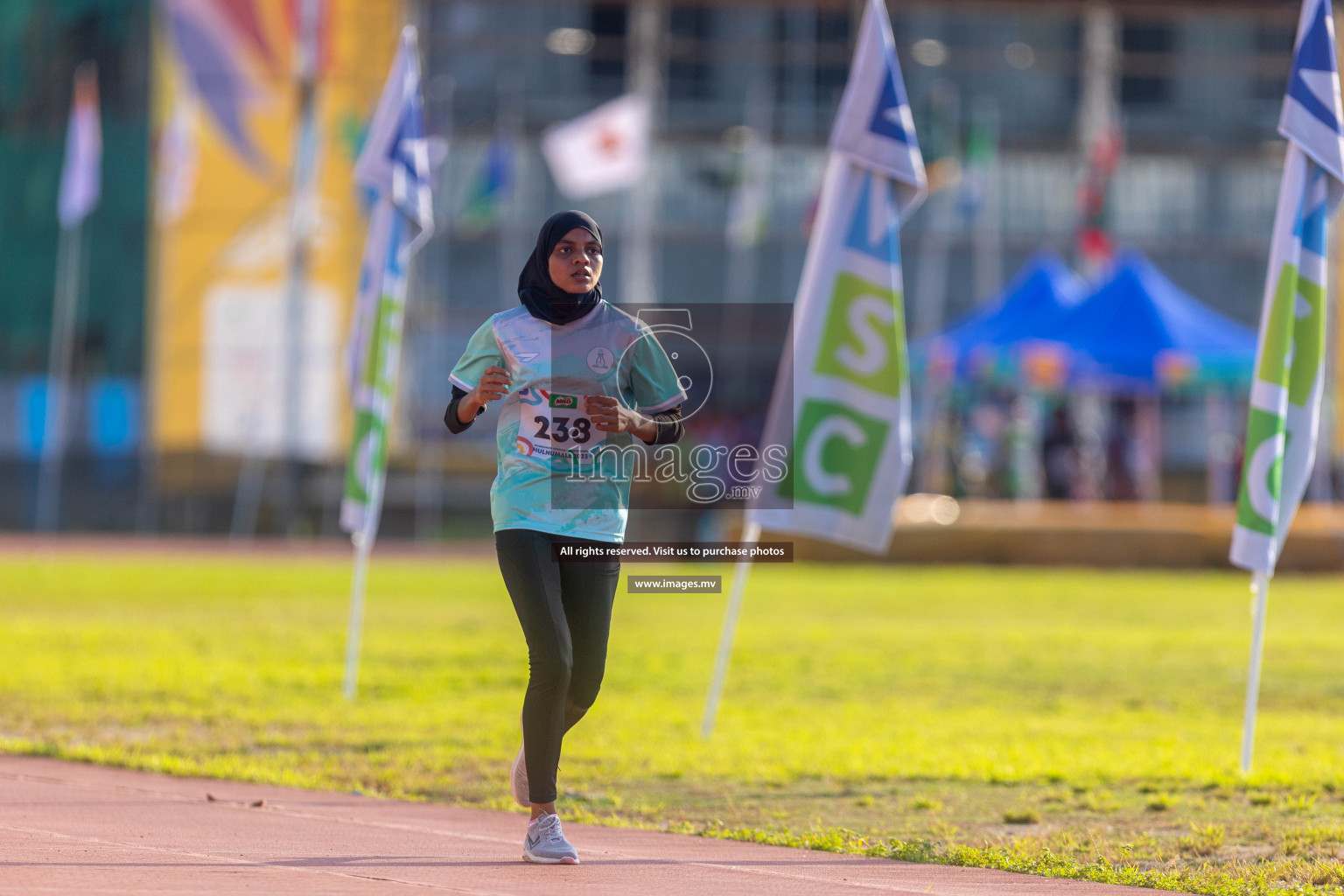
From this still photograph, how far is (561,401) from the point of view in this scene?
6.16m

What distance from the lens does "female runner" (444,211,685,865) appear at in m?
6.12

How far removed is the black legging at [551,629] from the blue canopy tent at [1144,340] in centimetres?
2090

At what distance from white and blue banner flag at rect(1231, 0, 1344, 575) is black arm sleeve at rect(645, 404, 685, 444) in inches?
138

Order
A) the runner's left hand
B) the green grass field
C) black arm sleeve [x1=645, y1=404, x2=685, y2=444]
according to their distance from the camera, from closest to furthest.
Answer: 1. the runner's left hand
2. black arm sleeve [x1=645, y1=404, x2=685, y2=444]
3. the green grass field

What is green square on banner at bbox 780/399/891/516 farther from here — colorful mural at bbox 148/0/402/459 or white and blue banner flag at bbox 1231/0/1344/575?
colorful mural at bbox 148/0/402/459

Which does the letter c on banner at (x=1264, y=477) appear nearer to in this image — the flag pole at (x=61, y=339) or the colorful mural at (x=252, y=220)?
the colorful mural at (x=252, y=220)

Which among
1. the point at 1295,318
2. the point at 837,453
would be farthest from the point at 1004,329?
the point at 1295,318

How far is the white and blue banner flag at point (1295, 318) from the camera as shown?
8.72 m

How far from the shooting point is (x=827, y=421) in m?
9.80

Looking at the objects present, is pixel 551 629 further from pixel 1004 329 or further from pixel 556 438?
pixel 1004 329

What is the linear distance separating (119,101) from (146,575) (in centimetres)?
2541

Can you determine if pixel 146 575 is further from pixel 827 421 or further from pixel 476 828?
pixel 476 828

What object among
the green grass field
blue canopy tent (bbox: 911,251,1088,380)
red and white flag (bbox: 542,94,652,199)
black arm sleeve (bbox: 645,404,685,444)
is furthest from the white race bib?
red and white flag (bbox: 542,94,652,199)

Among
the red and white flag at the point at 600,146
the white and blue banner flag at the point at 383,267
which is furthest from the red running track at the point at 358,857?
the red and white flag at the point at 600,146
